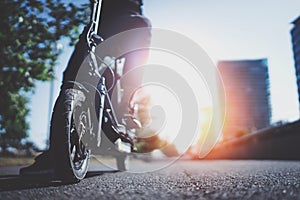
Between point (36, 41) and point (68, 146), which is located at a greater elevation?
point (36, 41)

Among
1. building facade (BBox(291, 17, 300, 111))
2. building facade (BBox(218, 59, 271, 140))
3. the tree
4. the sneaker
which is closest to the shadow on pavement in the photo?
the sneaker

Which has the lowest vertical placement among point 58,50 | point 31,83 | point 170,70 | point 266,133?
point 266,133

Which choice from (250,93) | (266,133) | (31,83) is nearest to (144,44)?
(31,83)

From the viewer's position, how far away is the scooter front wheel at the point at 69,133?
2.12m

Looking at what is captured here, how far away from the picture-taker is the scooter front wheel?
2.12 m

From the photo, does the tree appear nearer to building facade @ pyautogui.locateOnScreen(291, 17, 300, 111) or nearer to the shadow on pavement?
the shadow on pavement

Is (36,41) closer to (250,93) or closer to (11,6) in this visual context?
→ (11,6)

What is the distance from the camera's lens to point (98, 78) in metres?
2.85

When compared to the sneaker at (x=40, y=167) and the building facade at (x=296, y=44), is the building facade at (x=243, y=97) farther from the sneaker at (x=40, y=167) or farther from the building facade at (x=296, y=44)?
the sneaker at (x=40, y=167)

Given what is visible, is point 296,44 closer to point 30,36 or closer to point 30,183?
point 30,36

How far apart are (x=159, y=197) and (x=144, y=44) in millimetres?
2490

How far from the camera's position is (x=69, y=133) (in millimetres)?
2162

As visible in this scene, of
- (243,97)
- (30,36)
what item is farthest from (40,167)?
(243,97)

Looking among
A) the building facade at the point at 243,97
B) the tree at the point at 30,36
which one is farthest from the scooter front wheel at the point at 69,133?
the building facade at the point at 243,97
